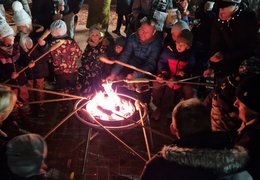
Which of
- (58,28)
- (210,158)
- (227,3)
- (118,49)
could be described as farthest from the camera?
(118,49)

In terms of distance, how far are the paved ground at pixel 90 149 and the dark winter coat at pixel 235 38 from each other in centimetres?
176

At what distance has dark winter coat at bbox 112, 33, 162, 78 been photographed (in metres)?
6.77

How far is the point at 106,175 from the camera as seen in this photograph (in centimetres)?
550

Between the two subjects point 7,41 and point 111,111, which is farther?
point 7,41

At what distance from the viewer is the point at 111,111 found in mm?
4977

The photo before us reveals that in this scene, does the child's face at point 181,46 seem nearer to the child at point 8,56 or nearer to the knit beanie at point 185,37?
the knit beanie at point 185,37

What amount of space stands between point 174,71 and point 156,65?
43cm

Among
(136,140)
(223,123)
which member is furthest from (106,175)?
(223,123)

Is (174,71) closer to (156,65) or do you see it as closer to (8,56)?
(156,65)

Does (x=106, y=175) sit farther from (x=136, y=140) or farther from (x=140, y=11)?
(x=140, y=11)

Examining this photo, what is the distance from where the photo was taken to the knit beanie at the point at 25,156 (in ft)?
10.2

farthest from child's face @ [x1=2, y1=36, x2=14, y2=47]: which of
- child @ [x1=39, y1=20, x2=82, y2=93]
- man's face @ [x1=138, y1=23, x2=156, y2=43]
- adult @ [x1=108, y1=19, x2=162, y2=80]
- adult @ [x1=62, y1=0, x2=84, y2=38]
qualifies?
adult @ [x1=62, y1=0, x2=84, y2=38]

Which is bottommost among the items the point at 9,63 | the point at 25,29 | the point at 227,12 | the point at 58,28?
the point at 9,63

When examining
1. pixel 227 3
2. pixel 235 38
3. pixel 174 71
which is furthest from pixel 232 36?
pixel 174 71
